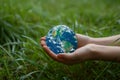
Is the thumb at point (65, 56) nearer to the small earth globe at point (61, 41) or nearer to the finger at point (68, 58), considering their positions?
the finger at point (68, 58)

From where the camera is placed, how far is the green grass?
2398mm

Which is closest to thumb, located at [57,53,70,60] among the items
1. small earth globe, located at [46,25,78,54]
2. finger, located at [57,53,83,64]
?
finger, located at [57,53,83,64]

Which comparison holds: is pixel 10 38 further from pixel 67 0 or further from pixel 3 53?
pixel 67 0

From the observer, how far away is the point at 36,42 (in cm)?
271

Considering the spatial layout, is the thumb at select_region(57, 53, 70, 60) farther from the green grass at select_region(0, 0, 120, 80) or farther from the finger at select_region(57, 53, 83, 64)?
the green grass at select_region(0, 0, 120, 80)

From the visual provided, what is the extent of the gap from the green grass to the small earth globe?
168 mm

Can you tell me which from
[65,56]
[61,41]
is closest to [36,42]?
[61,41]

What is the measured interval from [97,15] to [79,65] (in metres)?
1.76

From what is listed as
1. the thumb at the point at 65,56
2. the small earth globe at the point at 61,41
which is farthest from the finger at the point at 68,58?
the small earth globe at the point at 61,41

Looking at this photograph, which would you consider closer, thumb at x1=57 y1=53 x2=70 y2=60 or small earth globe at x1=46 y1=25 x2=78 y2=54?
thumb at x1=57 y1=53 x2=70 y2=60

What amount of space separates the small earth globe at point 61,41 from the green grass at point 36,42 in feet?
0.55

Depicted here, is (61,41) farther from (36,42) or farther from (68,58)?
(36,42)

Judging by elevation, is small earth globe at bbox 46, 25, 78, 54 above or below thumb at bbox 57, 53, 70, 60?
above

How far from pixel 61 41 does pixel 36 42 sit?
42 cm
